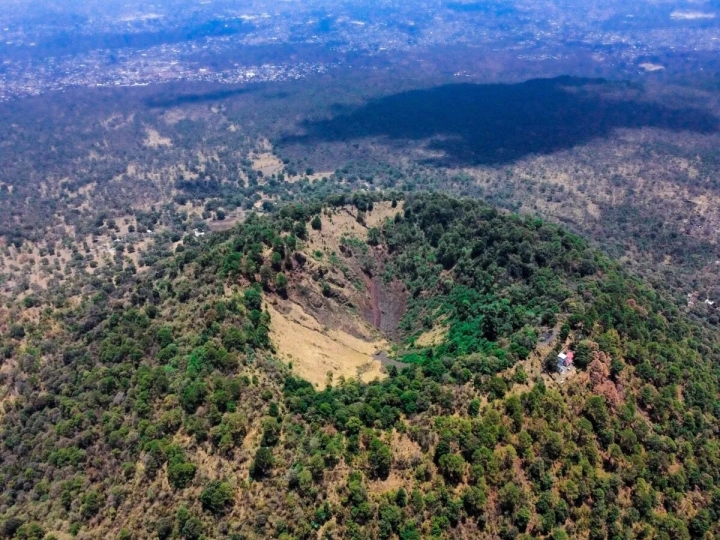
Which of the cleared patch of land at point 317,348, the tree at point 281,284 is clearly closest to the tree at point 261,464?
the cleared patch of land at point 317,348

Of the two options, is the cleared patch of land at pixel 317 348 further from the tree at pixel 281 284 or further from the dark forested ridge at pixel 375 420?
the dark forested ridge at pixel 375 420

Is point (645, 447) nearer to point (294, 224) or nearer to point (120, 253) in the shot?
point (294, 224)

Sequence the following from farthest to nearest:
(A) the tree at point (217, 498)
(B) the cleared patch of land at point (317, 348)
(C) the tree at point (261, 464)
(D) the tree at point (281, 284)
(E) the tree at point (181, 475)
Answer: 1. (D) the tree at point (281, 284)
2. (B) the cleared patch of land at point (317, 348)
3. (E) the tree at point (181, 475)
4. (C) the tree at point (261, 464)
5. (A) the tree at point (217, 498)

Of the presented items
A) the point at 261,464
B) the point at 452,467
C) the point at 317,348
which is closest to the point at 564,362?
the point at 452,467

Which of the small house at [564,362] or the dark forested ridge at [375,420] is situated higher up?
the small house at [564,362]

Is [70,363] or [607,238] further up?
[70,363]

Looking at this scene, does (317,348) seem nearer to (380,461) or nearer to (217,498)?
Answer: (380,461)

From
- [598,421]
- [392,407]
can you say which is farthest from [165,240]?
[598,421]

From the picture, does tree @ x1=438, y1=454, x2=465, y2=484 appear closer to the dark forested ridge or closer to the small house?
the dark forested ridge
